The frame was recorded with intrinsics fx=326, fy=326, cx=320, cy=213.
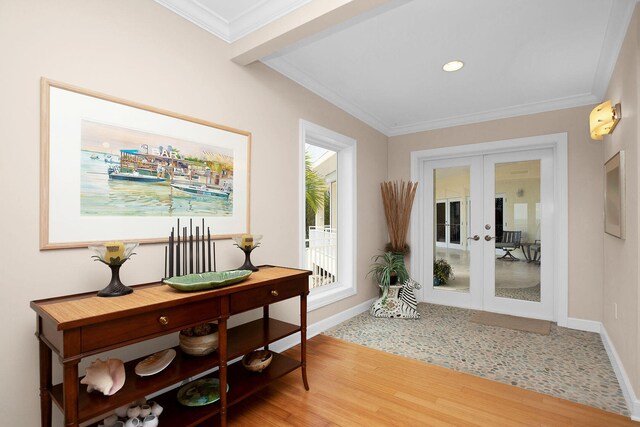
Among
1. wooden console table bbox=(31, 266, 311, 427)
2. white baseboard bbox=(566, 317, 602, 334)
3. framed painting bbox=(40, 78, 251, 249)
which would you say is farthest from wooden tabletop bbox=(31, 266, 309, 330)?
white baseboard bbox=(566, 317, 602, 334)

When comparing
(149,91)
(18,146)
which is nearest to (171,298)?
(18,146)

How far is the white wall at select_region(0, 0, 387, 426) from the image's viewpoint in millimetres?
1464

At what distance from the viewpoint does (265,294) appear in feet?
6.53

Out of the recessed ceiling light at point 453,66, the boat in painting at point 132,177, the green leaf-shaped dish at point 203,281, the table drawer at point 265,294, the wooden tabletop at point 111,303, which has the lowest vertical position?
the table drawer at point 265,294

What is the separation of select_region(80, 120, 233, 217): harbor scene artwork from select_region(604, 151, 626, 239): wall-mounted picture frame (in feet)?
9.12

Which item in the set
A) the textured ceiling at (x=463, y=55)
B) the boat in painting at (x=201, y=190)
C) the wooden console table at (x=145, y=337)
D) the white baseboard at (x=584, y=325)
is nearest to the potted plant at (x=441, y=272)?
the white baseboard at (x=584, y=325)

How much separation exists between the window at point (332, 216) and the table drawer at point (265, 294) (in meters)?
1.42

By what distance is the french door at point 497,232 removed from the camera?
3852 millimetres

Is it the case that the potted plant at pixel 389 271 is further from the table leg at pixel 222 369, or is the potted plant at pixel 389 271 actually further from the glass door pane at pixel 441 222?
the table leg at pixel 222 369

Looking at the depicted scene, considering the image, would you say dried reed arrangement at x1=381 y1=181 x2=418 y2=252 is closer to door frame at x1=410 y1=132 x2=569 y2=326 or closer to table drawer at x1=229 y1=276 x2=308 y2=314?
door frame at x1=410 y1=132 x2=569 y2=326

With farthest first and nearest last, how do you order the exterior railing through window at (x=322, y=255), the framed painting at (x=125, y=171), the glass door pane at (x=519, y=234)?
the glass door pane at (x=519, y=234) < the exterior railing through window at (x=322, y=255) < the framed painting at (x=125, y=171)

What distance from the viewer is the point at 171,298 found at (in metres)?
1.53

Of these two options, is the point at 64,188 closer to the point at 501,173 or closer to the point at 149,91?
the point at 149,91

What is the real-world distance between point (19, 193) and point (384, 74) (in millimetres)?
2809
